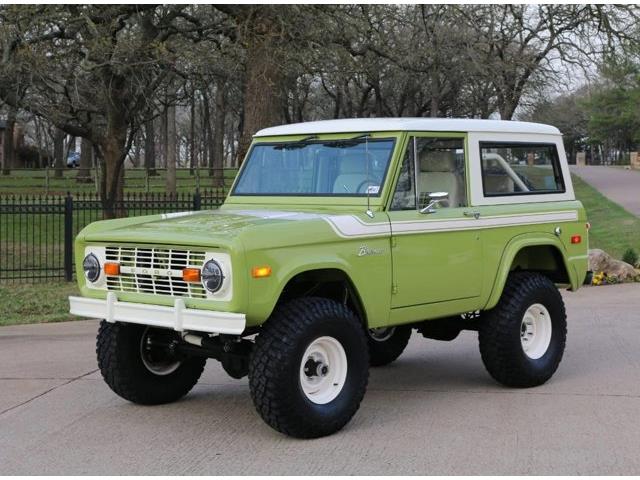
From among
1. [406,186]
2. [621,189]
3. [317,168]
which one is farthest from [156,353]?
[621,189]

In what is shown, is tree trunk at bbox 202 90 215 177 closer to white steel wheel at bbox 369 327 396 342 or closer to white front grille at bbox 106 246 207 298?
white steel wheel at bbox 369 327 396 342

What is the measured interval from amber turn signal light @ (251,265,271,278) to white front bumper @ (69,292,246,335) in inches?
10.1

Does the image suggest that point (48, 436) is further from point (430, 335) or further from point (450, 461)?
point (430, 335)

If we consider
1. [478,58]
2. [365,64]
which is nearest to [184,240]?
[365,64]

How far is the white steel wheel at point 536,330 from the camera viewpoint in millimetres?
7391

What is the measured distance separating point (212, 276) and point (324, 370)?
1.05m

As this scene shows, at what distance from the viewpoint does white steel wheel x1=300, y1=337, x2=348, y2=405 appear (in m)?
5.82

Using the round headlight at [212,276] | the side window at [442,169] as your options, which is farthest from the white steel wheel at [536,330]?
the round headlight at [212,276]

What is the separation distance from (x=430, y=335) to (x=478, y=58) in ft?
62.3

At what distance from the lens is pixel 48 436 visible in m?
5.96

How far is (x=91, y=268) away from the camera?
6.21 m

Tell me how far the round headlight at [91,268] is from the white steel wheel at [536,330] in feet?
11.2

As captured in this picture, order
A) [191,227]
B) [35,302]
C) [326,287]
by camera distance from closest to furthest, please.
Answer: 1. [191,227]
2. [326,287]
3. [35,302]

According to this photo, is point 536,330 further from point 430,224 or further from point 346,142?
point 346,142
